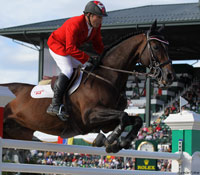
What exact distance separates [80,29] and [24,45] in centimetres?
1894

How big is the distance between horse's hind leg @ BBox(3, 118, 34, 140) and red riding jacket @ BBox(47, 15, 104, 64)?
3.70ft

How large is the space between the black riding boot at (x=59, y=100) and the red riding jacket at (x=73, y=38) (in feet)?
1.09

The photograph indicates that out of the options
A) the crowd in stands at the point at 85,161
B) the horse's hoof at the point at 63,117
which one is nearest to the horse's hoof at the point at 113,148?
the horse's hoof at the point at 63,117

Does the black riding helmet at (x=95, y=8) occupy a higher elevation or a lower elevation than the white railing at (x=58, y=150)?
higher

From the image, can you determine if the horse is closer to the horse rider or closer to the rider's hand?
the rider's hand

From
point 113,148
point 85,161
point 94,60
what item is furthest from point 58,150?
point 85,161

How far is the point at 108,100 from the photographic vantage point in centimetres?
488

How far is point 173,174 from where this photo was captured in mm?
5156

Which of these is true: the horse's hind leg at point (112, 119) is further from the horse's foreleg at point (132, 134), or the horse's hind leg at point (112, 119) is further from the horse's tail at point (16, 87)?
the horse's tail at point (16, 87)

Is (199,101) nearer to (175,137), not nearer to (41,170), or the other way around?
(175,137)

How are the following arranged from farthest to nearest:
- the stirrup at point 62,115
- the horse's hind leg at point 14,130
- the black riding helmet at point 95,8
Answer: the horse's hind leg at point 14,130, the black riding helmet at point 95,8, the stirrup at point 62,115

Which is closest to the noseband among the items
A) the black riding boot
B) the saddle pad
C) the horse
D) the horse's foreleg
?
the horse

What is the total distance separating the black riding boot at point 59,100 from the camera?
492cm

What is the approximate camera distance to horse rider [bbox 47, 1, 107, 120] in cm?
504
